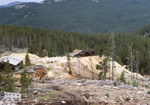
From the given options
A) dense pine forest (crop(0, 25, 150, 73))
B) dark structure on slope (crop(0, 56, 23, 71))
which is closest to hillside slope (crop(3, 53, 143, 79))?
dark structure on slope (crop(0, 56, 23, 71))

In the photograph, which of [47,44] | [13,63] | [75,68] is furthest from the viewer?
[47,44]

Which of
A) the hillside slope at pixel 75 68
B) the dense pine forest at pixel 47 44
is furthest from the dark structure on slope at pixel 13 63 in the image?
the dense pine forest at pixel 47 44

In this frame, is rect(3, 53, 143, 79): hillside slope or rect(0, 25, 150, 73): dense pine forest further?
rect(0, 25, 150, 73): dense pine forest

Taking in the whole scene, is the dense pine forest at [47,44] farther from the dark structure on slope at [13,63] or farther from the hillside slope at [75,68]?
the dark structure on slope at [13,63]

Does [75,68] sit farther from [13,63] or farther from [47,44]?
[47,44]

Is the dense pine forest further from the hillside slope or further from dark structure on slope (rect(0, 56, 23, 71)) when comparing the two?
dark structure on slope (rect(0, 56, 23, 71))

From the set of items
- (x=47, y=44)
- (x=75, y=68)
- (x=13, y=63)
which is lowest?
(x=75, y=68)

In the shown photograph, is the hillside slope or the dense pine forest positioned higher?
the dense pine forest

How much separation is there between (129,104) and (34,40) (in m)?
95.4

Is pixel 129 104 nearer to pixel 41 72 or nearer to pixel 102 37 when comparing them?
pixel 41 72

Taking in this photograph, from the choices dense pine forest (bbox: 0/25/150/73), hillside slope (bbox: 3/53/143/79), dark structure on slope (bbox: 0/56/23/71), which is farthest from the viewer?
dense pine forest (bbox: 0/25/150/73)

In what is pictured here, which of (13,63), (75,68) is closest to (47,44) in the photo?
(75,68)

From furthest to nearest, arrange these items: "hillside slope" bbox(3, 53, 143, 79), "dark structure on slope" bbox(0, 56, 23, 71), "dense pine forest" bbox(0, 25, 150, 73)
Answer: "dense pine forest" bbox(0, 25, 150, 73)
"hillside slope" bbox(3, 53, 143, 79)
"dark structure on slope" bbox(0, 56, 23, 71)

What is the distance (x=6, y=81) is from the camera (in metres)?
19.5
